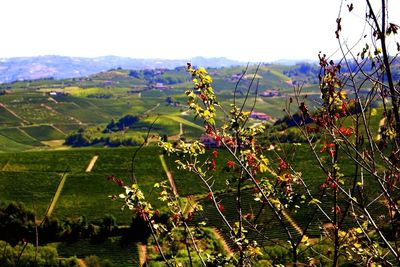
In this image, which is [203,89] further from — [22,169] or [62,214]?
[22,169]

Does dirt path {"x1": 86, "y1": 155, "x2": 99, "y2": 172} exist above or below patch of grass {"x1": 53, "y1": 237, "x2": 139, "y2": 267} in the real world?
above

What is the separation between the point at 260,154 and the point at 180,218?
2447 millimetres

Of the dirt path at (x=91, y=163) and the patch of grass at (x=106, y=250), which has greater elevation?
the dirt path at (x=91, y=163)

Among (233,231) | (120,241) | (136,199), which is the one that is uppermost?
(136,199)

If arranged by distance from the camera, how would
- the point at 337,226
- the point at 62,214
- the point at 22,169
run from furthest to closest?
the point at 22,169, the point at 62,214, the point at 337,226

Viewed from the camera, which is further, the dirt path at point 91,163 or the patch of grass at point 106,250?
the dirt path at point 91,163

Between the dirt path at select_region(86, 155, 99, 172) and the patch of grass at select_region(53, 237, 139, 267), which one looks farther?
the dirt path at select_region(86, 155, 99, 172)

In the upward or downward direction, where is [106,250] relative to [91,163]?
downward

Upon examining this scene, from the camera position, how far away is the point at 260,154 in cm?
992

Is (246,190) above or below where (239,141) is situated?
below

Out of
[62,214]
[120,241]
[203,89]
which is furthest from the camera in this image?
[62,214]

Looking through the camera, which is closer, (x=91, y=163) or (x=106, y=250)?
(x=106, y=250)

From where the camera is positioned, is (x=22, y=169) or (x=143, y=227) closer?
(x=143, y=227)

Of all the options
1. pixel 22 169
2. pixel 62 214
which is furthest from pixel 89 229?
pixel 22 169
